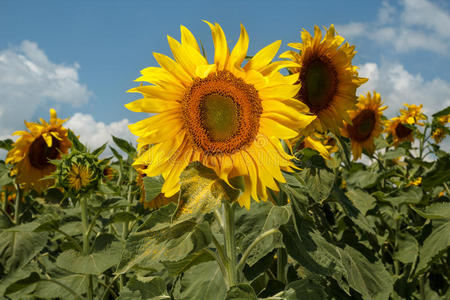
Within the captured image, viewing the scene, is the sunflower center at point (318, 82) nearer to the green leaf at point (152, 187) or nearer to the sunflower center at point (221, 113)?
the sunflower center at point (221, 113)

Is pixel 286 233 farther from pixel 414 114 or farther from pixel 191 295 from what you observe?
pixel 414 114

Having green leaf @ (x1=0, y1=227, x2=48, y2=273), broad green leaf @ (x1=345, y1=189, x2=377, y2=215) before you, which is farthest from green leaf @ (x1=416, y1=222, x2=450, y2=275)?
green leaf @ (x1=0, y1=227, x2=48, y2=273)

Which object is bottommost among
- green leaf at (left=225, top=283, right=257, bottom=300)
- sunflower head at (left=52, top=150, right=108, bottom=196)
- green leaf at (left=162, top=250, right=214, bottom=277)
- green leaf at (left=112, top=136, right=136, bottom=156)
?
green leaf at (left=225, top=283, right=257, bottom=300)

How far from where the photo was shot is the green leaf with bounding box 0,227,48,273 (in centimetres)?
344

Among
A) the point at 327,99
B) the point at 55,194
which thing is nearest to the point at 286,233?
the point at 327,99

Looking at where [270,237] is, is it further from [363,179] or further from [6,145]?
[6,145]

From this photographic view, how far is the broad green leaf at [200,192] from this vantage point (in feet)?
4.44

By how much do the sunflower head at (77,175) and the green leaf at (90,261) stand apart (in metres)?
0.42

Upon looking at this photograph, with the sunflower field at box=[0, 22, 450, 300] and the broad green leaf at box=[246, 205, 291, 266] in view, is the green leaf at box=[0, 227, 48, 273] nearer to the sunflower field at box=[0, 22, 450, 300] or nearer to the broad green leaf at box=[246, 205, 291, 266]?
the sunflower field at box=[0, 22, 450, 300]

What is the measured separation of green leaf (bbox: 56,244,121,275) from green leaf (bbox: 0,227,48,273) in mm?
857

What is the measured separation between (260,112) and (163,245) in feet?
2.24

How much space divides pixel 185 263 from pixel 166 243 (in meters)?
0.35

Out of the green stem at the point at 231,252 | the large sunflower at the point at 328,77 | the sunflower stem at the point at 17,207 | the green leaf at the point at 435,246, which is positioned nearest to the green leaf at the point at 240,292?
the green stem at the point at 231,252

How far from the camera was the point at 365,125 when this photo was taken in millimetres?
4559
